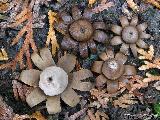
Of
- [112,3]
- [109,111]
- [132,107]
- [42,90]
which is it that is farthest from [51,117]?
[112,3]

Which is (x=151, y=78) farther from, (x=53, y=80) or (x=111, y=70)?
(x=53, y=80)

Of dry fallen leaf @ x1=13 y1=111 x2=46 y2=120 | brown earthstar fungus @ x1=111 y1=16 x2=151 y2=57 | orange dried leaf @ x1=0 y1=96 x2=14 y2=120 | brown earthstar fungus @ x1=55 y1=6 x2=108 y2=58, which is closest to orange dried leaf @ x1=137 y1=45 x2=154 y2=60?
brown earthstar fungus @ x1=111 y1=16 x2=151 y2=57

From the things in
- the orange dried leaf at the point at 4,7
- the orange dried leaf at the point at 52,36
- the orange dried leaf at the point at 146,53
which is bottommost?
the orange dried leaf at the point at 146,53

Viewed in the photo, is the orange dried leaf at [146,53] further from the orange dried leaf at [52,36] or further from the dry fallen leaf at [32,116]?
the dry fallen leaf at [32,116]

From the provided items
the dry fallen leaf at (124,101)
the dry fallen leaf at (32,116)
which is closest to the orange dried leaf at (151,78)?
the dry fallen leaf at (124,101)

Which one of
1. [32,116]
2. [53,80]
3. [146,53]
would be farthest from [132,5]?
[32,116]

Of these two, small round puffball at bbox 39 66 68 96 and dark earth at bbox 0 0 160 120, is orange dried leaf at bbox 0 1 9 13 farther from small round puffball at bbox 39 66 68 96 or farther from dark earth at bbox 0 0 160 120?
small round puffball at bbox 39 66 68 96
